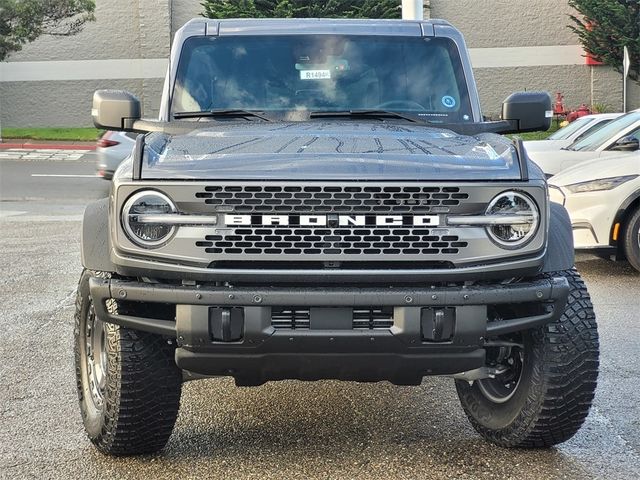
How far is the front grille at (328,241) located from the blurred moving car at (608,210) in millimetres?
5928

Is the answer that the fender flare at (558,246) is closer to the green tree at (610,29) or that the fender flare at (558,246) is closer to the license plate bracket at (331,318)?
the license plate bracket at (331,318)

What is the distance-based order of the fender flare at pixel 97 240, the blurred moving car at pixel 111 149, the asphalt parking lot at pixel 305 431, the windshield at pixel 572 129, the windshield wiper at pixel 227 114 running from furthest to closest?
the blurred moving car at pixel 111 149, the windshield at pixel 572 129, the windshield wiper at pixel 227 114, the asphalt parking lot at pixel 305 431, the fender flare at pixel 97 240

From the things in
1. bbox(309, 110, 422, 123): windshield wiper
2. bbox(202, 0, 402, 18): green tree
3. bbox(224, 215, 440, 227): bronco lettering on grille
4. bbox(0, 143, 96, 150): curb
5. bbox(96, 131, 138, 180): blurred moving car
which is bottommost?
bbox(0, 143, 96, 150): curb

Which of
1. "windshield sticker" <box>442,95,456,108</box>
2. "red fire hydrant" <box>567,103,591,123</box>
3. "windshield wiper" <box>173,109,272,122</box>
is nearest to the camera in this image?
"windshield wiper" <box>173,109,272,122</box>

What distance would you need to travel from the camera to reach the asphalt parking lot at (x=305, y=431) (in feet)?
14.1

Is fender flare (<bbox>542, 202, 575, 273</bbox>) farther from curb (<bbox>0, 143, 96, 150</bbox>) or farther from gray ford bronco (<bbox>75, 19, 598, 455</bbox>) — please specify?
curb (<bbox>0, 143, 96, 150</bbox>)

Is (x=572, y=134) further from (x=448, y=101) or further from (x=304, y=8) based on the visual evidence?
(x=304, y=8)

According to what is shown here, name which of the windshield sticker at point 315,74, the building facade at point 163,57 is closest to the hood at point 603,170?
the windshield sticker at point 315,74

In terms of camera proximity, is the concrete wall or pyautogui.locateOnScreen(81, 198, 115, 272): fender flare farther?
the concrete wall

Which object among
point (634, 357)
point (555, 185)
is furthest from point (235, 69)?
point (555, 185)

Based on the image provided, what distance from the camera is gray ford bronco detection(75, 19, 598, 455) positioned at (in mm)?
3799

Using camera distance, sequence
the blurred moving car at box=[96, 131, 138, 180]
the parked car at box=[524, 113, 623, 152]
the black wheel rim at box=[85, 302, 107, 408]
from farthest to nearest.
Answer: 1. the blurred moving car at box=[96, 131, 138, 180]
2. the parked car at box=[524, 113, 623, 152]
3. the black wheel rim at box=[85, 302, 107, 408]

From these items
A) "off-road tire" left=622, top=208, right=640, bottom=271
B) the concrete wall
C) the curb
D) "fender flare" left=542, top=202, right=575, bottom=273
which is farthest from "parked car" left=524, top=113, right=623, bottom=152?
the concrete wall

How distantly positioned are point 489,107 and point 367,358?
115 feet
